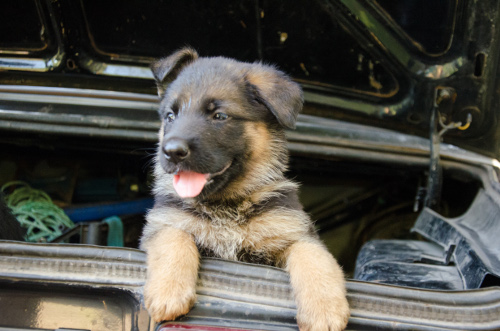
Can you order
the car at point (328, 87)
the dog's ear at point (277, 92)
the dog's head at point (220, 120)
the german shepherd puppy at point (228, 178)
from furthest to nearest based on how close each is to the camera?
the car at point (328, 87), the dog's ear at point (277, 92), the dog's head at point (220, 120), the german shepherd puppy at point (228, 178)

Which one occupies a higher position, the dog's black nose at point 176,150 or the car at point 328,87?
the car at point 328,87

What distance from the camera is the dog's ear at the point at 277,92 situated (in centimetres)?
207

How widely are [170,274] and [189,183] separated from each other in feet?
1.60

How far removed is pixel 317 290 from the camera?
163cm

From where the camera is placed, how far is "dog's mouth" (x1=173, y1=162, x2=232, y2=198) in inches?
78.1

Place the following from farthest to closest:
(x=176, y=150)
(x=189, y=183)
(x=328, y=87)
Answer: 1. (x=328, y=87)
2. (x=189, y=183)
3. (x=176, y=150)

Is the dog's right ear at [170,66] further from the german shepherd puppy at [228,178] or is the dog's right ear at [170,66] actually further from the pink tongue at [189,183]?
the pink tongue at [189,183]

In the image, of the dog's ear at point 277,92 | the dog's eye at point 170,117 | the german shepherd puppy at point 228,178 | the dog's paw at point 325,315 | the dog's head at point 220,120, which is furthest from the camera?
the dog's eye at point 170,117

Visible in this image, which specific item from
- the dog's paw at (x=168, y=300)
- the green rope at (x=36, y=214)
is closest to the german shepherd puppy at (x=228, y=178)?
the dog's paw at (x=168, y=300)

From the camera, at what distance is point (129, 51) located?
8.86ft

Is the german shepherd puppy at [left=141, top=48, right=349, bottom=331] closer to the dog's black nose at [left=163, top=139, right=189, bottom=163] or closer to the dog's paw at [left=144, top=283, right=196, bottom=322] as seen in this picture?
the dog's black nose at [left=163, top=139, right=189, bottom=163]

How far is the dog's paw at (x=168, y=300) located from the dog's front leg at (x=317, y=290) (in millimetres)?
351

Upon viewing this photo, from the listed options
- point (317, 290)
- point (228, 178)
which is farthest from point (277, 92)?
point (317, 290)

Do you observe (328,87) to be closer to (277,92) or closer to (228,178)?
(277,92)
